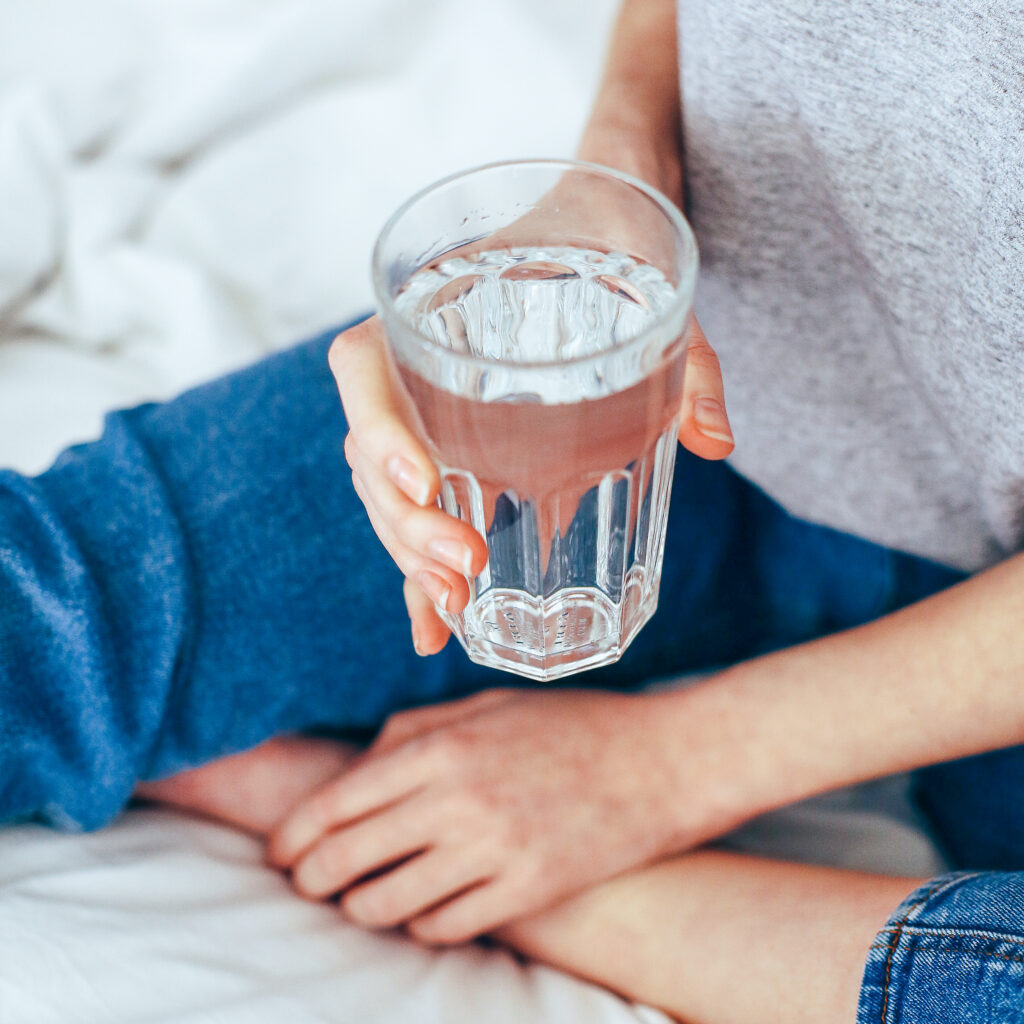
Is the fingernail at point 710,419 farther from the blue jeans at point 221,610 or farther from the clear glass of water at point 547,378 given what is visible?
the blue jeans at point 221,610

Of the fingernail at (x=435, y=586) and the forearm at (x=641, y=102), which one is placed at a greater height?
the forearm at (x=641, y=102)

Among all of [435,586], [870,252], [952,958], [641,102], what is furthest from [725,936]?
[641,102]

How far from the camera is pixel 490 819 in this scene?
622mm

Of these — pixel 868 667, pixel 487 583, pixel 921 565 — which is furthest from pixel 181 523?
pixel 921 565

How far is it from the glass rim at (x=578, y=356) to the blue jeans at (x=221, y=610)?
0.86 feet

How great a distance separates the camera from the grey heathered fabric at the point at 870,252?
1.75 feet

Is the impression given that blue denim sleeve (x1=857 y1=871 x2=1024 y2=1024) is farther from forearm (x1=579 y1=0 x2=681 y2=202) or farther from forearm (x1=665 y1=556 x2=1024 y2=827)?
forearm (x1=579 y1=0 x2=681 y2=202)

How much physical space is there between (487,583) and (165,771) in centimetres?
28

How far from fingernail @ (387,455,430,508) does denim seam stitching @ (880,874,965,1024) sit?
33 cm

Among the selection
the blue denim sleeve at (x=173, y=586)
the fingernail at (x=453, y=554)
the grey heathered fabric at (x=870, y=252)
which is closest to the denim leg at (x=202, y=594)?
the blue denim sleeve at (x=173, y=586)

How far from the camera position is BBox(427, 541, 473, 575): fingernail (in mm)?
415

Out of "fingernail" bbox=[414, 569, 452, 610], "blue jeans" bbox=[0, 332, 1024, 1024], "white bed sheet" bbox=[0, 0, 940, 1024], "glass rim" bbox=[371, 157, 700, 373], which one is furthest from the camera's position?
"white bed sheet" bbox=[0, 0, 940, 1024]

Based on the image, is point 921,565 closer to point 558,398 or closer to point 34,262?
point 558,398

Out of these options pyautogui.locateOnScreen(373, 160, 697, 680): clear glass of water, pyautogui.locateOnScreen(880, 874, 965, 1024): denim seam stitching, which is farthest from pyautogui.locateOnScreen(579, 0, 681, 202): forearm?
pyautogui.locateOnScreen(880, 874, 965, 1024): denim seam stitching
